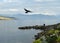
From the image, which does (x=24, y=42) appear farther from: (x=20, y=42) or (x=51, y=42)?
(x=51, y=42)

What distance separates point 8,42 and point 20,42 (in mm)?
3480

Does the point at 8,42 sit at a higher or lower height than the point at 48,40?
lower

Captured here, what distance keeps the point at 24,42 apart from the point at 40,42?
3234cm

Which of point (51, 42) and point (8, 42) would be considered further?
point (8, 42)

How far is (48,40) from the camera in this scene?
25.7m

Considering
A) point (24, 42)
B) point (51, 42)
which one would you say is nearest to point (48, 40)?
point (51, 42)

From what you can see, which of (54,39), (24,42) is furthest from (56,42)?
(24,42)

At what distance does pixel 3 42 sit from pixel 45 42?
36274mm

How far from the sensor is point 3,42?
198 ft

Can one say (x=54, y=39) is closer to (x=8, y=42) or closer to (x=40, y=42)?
(x=40, y=42)

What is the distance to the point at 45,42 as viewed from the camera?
25406 mm

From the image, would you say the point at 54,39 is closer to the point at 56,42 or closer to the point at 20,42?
the point at 56,42

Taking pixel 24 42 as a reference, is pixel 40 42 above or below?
above

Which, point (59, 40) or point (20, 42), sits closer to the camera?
point (59, 40)
